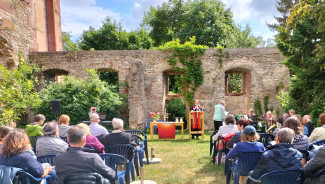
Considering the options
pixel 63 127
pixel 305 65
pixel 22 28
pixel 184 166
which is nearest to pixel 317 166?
pixel 184 166

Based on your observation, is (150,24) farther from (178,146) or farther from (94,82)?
(178,146)

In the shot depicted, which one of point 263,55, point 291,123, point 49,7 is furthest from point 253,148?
point 49,7

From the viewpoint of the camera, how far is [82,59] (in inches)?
496

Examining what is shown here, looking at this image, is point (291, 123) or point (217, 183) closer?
point (291, 123)

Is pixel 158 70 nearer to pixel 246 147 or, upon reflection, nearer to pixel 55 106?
pixel 55 106

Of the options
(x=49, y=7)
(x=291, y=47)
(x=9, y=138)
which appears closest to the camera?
(x=9, y=138)

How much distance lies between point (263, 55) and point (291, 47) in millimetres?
3216

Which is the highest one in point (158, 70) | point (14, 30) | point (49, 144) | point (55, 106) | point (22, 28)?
point (22, 28)

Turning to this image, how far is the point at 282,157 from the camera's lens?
2920mm

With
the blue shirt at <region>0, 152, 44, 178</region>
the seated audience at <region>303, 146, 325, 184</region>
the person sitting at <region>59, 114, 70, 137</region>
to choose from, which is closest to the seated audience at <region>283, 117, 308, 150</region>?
the seated audience at <region>303, 146, 325, 184</region>

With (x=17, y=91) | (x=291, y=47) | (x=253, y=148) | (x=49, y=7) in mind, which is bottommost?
(x=253, y=148)

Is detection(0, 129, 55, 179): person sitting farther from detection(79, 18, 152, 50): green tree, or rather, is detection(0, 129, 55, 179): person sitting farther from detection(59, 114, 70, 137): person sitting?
detection(79, 18, 152, 50): green tree

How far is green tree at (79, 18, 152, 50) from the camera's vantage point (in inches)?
805

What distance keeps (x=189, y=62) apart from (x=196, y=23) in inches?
392
